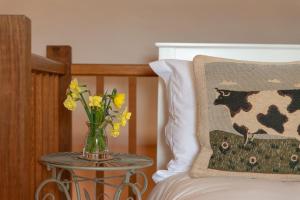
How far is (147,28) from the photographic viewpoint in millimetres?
2289

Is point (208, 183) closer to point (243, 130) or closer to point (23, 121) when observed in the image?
point (243, 130)

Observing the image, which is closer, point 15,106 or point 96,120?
point 15,106

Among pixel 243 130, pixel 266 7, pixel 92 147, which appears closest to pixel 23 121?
pixel 92 147

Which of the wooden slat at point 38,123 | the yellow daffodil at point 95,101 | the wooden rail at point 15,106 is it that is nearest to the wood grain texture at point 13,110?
the wooden rail at point 15,106

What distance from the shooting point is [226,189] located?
1.28 metres

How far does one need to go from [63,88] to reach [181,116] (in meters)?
0.58

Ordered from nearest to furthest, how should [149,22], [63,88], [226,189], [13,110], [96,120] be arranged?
[13,110] < [226,189] < [96,120] < [63,88] < [149,22]

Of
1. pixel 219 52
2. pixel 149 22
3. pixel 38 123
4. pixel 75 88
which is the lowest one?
pixel 38 123

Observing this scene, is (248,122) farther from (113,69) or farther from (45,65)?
(113,69)

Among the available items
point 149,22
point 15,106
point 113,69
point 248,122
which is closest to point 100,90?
point 113,69

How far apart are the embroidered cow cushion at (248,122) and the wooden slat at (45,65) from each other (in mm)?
Answer: 506

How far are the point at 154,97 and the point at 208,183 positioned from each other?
3.48 feet

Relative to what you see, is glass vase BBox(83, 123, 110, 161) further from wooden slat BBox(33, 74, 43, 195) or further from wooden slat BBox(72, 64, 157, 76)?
wooden slat BBox(72, 64, 157, 76)

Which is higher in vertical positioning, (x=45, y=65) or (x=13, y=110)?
(x=45, y=65)
